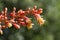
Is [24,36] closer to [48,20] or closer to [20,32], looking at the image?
[20,32]

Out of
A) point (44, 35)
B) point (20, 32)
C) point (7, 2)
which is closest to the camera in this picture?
point (7, 2)

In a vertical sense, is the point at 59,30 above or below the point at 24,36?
above

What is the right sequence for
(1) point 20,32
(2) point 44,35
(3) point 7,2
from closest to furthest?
(3) point 7,2
(1) point 20,32
(2) point 44,35

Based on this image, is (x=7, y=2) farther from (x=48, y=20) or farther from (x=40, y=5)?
(x=48, y=20)

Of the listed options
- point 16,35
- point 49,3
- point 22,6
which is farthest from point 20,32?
point 49,3

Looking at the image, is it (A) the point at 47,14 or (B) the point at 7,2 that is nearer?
(B) the point at 7,2

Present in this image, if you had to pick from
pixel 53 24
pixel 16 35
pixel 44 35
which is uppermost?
pixel 53 24

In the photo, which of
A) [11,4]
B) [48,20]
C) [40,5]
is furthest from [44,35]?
[11,4]
